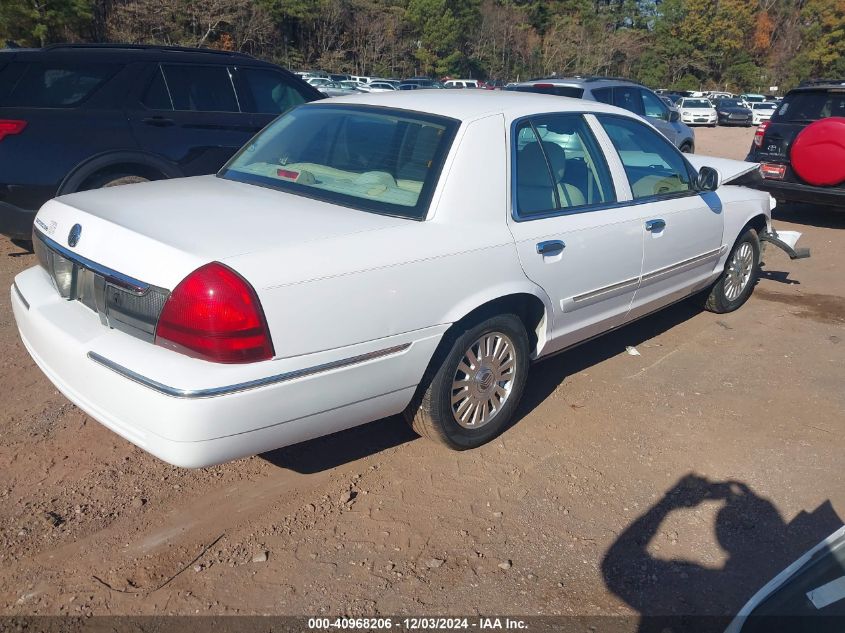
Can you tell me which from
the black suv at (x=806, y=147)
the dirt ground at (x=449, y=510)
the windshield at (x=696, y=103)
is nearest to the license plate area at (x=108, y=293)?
the dirt ground at (x=449, y=510)

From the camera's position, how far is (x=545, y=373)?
4.93m

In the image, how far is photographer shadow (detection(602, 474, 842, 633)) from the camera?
285 centimetres

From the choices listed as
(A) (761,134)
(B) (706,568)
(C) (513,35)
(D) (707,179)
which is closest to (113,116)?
(D) (707,179)

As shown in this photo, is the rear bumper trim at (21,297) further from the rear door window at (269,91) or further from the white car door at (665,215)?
the rear door window at (269,91)

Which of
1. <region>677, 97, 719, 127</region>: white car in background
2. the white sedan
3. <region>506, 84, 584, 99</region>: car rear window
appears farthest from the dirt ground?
<region>677, 97, 719, 127</region>: white car in background

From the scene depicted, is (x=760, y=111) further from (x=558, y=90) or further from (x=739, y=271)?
(x=739, y=271)

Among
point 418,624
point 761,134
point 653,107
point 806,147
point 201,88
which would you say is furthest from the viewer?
point 653,107

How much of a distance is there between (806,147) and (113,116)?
7.35 metres

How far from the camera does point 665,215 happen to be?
4719mm

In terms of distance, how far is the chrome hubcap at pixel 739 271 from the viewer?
5.95m

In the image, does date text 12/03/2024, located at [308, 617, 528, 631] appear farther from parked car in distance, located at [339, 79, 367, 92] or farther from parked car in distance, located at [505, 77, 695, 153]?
parked car in distance, located at [339, 79, 367, 92]

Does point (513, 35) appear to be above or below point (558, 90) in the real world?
below

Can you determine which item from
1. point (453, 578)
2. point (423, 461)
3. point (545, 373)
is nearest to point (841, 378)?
point (545, 373)

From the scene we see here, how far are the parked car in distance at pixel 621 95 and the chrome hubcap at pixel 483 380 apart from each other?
23.3 feet
